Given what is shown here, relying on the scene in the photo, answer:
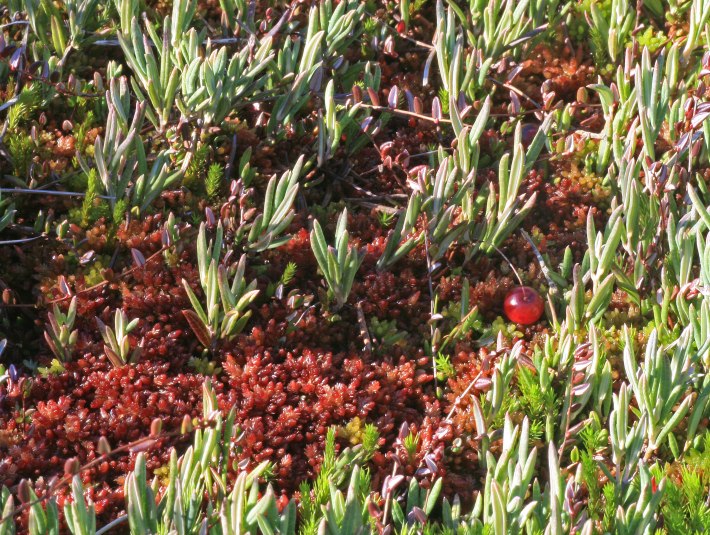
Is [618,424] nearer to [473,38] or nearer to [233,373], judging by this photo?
[233,373]

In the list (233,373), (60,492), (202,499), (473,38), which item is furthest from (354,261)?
(473,38)

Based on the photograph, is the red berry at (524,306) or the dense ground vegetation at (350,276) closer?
the dense ground vegetation at (350,276)

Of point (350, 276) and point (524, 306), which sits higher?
point (350, 276)

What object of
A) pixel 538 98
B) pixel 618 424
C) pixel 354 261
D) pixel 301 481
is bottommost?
pixel 301 481

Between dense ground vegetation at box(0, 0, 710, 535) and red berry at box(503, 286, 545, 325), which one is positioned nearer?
dense ground vegetation at box(0, 0, 710, 535)
